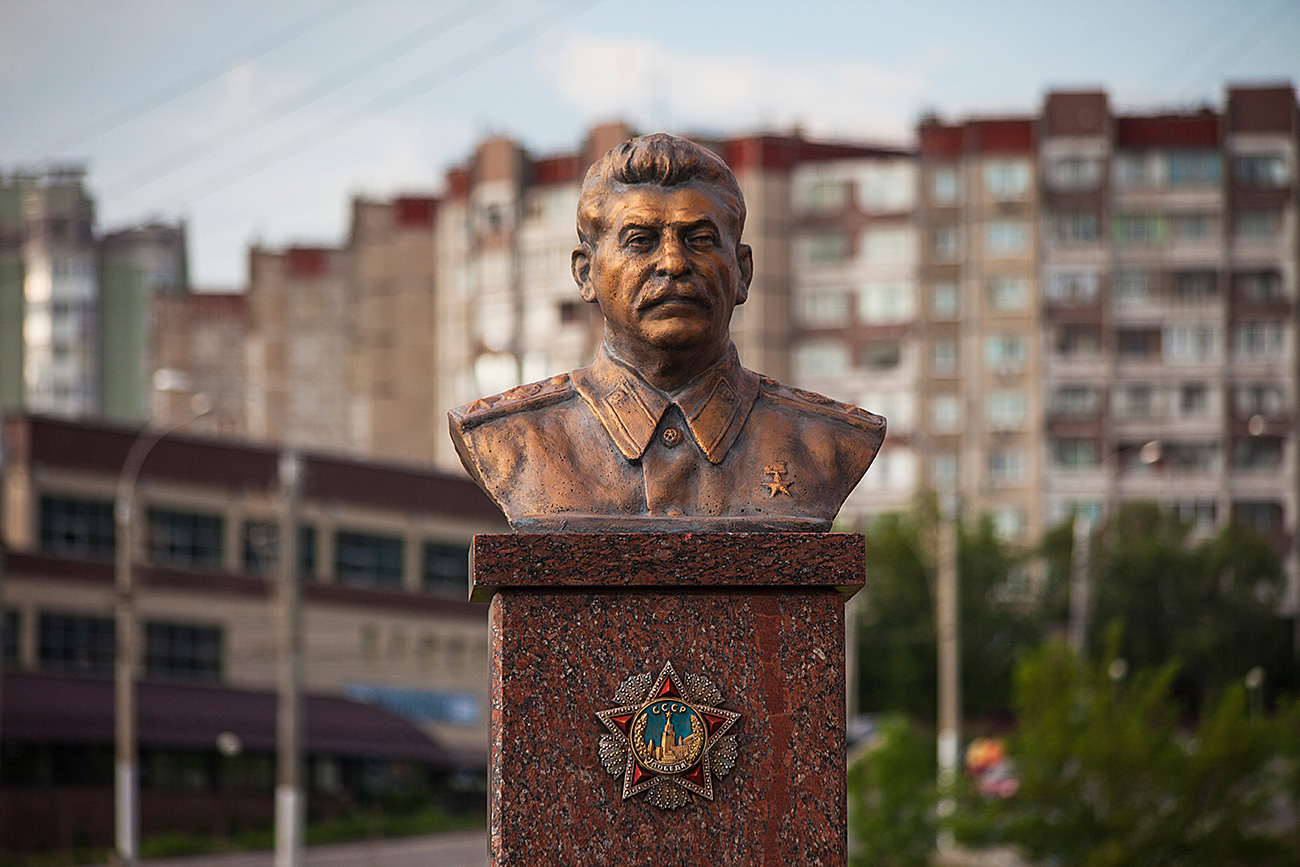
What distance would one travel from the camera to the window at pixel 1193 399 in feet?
238

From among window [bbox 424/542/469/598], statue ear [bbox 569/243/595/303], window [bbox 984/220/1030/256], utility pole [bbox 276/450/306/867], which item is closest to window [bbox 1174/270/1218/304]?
window [bbox 984/220/1030/256]

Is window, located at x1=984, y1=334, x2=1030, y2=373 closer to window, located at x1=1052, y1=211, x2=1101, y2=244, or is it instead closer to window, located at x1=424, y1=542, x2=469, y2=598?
window, located at x1=1052, y1=211, x2=1101, y2=244

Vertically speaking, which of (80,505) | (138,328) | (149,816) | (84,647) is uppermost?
(138,328)

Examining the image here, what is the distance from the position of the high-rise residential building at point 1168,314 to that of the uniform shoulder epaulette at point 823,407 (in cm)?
6620

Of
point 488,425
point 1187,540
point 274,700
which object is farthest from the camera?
point 1187,540

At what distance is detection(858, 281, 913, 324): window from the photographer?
73.8 m

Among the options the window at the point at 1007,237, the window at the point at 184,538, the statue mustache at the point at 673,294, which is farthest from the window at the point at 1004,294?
the statue mustache at the point at 673,294

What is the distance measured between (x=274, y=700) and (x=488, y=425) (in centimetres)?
4066

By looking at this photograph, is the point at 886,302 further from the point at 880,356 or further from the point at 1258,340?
the point at 1258,340

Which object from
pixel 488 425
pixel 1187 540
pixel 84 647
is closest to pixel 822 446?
pixel 488 425

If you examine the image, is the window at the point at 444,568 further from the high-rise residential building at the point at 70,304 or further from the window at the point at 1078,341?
the high-rise residential building at the point at 70,304

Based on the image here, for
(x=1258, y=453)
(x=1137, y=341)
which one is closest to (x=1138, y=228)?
(x=1137, y=341)

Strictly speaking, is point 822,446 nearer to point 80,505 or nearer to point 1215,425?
point 80,505

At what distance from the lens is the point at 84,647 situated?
143 ft
